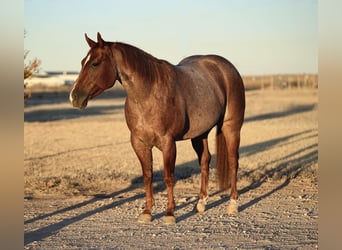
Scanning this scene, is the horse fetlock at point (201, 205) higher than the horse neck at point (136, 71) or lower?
lower

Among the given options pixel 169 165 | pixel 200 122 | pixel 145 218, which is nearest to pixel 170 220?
pixel 145 218

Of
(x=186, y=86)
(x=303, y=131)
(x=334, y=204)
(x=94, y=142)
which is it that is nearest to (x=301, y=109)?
(x=303, y=131)

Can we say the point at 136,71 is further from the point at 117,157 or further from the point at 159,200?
the point at 117,157

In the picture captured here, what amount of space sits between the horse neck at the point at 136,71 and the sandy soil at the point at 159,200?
162cm

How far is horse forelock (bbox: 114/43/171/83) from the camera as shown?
19.6 feet

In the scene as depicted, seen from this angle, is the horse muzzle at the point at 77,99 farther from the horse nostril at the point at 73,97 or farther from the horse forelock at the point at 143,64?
the horse forelock at the point at 143,64

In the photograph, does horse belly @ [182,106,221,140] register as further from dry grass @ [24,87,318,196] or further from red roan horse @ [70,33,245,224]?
dry grass @ [24,87,318,196]

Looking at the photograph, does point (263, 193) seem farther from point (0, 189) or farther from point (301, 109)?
point (301, 109)

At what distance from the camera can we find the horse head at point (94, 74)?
18.5ft

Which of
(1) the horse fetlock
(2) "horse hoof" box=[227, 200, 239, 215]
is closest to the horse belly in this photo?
(1) the horse fetlock

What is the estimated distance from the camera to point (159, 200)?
25.2 feet

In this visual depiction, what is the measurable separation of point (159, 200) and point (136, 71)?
7.89ft

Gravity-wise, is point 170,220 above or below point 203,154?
below

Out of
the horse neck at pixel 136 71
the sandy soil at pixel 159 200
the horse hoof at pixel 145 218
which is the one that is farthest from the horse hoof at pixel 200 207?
the horse neck at pixel 136 71
